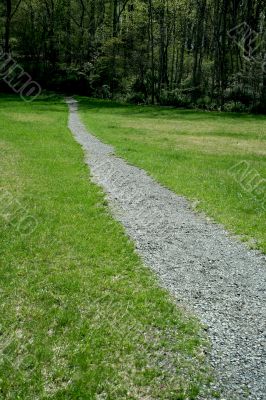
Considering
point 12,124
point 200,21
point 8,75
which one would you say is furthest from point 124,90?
point 12,124

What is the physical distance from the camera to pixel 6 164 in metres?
17.4

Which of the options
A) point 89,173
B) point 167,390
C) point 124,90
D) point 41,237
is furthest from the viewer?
point 124,90

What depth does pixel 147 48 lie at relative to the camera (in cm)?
5403

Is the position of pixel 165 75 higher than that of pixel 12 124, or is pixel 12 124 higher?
pixel 165 75

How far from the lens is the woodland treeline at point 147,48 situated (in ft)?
161

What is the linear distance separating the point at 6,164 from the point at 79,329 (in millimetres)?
12572

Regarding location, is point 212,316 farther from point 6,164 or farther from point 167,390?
point 6,164

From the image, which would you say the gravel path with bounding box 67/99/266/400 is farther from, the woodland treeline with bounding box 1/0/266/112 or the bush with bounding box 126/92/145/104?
the bush with bounding box 126/92/145/104

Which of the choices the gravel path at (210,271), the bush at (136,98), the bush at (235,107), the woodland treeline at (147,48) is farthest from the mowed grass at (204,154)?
the bush at (136,98)

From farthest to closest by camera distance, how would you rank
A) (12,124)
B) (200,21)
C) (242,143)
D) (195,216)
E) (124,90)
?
1. (124,90)
2. (200,21)
3. (12,124)
4. (242,143)
5. (195,216)

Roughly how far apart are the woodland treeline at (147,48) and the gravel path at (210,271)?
36.5m

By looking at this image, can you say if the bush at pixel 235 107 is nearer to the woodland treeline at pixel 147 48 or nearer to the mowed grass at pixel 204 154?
the woodland treeline at pixel 147 48

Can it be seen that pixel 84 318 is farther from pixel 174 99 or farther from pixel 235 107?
pixel 174 99

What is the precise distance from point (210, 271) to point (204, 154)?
14.4 m
